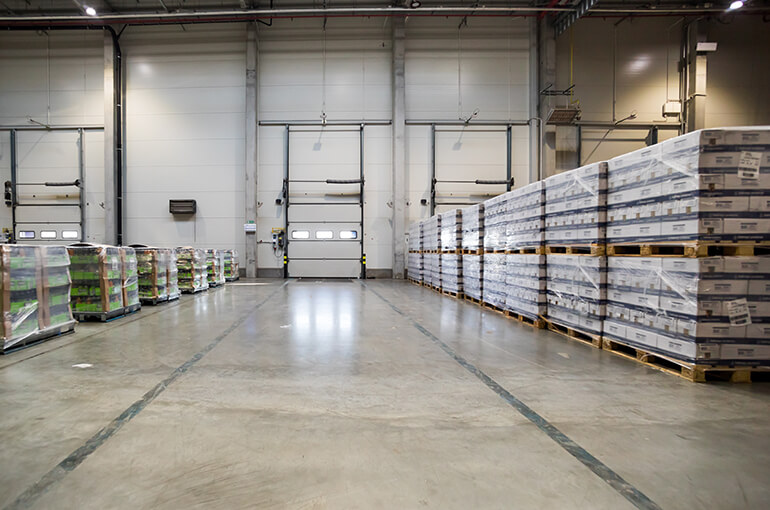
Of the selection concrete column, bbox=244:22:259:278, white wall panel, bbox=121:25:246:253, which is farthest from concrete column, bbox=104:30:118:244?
concrete column, bbox=244:22:259:278

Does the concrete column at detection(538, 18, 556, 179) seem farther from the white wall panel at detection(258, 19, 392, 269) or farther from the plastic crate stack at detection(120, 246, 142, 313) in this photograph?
the plastic crate stack at detection(120, 246, 142, 313)

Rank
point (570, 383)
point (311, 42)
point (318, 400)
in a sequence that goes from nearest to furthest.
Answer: point (318, 400) → point (570, 383) → point (311, 42)

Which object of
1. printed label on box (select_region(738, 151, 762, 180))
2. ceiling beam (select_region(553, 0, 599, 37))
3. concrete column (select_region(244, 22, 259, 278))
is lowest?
printed label on box (select_region(738, 151, 762, 180))

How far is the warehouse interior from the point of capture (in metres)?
1.90

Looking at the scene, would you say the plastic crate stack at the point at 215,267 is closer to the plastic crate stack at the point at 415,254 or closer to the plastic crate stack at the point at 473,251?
the plastic crate stack at the point at 415,254

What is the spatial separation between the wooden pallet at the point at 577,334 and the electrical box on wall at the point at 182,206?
13577 mm

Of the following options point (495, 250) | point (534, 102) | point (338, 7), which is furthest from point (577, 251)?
point (338, 7)

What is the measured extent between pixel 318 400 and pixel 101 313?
496 cm

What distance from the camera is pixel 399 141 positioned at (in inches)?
542

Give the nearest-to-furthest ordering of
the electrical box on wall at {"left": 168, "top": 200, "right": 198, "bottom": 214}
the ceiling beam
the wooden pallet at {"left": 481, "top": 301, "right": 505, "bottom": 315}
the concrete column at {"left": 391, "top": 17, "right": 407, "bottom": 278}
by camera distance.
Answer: the wooden pallet at {"left": 481, "top": 301, "right": 505, "bottom": 315}
the ceiling beam
the concrete column at {"left": 391, "top": 17, "right": 407, "bottom": 278}
the electrical box on wall at {"left": 168, "top": 200, "right": 198, "bottom": 214}

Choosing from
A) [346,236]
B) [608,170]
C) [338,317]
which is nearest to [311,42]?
[346,236]

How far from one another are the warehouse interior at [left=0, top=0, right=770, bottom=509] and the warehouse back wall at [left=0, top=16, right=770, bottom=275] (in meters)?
0.09

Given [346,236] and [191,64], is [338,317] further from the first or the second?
[191,64]

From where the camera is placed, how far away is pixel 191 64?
555 inches
